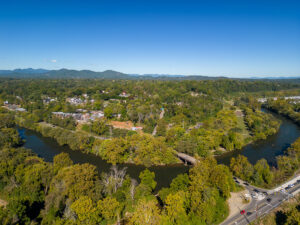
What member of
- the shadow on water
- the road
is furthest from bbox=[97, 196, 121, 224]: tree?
the road

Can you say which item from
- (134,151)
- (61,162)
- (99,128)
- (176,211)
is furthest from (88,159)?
(176,211)

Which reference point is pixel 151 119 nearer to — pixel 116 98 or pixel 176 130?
pixel 176 130

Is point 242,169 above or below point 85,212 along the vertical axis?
below

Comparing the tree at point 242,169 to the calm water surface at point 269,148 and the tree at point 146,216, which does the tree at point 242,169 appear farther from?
the tree at point 146,216

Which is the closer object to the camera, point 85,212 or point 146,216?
point 146,216

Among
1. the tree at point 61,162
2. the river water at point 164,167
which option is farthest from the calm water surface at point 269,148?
the tree at point 61,162

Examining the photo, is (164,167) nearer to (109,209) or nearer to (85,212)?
(109,209)

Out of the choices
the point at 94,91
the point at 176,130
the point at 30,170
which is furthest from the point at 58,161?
the point at 94,91
